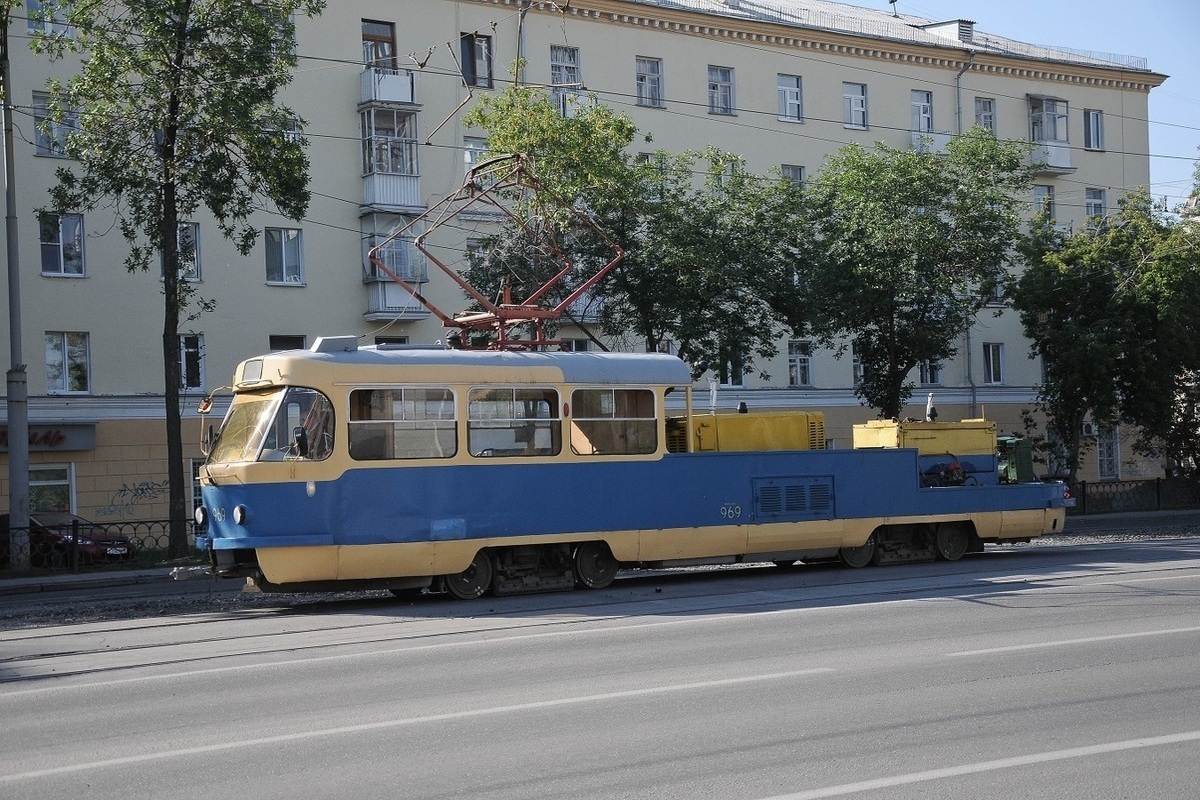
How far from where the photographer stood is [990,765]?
678cm

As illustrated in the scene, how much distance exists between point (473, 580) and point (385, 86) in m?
21.9

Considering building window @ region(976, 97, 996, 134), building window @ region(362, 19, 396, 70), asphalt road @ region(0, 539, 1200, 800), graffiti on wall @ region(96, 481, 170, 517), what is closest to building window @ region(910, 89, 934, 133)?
building window @ region(976, 97, 996, 134)

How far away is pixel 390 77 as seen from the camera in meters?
35.0

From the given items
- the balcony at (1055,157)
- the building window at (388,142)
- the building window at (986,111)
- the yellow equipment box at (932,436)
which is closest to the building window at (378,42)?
the building window at (388,142)

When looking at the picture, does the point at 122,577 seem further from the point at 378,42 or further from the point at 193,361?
the point at 378,42

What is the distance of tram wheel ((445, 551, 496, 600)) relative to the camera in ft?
51.6

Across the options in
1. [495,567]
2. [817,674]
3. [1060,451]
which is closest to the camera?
[817,674]

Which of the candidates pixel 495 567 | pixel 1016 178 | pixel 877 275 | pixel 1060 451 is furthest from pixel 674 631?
pixel 1060 451

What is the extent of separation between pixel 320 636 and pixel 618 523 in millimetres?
4907

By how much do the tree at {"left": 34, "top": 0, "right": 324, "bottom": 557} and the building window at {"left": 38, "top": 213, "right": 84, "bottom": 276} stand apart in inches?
321

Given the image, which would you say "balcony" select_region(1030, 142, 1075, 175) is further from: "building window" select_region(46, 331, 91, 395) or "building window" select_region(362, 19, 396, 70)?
"building window" select_region(46, 331, 91, 395)

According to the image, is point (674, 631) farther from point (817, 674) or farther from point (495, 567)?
point (495, 567)

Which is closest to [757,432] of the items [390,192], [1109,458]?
[390,192]

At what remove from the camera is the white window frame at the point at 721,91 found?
1617 inches
